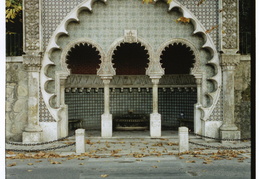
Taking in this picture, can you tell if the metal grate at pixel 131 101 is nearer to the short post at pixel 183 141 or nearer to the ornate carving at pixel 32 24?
the ornate carving at pixel 32 24

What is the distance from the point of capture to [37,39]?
32.5 ft

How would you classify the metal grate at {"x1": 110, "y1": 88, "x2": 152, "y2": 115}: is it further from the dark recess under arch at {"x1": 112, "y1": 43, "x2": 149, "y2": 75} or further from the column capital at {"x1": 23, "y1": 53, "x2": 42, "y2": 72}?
the column capital at {"x1": 23, "y1": 53, "x2": 42, "y2": 72}

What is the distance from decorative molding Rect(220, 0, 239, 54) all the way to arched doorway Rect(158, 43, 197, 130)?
8.89ft

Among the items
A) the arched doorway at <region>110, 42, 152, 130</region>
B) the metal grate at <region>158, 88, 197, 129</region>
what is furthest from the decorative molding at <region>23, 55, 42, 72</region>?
the metal grate at <region>158, 88, 197, 129</region>

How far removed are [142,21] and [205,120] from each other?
4457 millimetres

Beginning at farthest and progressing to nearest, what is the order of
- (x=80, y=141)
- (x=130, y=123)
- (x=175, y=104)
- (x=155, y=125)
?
(x=175, y=104), (x=130, y=123), (x=155, y=125), (x=80, y=141)

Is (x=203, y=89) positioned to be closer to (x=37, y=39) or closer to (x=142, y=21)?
(x=142, y=21)

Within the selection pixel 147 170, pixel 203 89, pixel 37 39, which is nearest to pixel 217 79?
pixel 203 89

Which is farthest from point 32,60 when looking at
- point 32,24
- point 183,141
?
point 183,141

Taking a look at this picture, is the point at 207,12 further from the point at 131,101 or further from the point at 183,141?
the point at 131,101

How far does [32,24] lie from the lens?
32.6 feet

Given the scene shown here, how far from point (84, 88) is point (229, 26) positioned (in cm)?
693

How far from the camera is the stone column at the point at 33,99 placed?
9.88m

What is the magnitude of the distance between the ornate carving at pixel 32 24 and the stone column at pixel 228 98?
22.4 ft
